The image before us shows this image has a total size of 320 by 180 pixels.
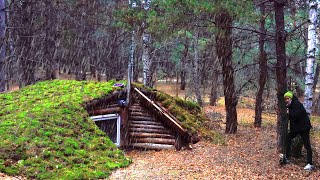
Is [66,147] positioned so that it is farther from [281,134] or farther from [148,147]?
[281,134]

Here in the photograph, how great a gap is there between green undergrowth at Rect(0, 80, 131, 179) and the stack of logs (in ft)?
5.47

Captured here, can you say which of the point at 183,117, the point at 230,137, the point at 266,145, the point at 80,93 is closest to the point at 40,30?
the point at 80,93

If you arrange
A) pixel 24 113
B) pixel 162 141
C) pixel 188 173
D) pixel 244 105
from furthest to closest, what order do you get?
pixel 244 105 → pixel 162 141 → pixel 24 113 → pixel 188 173

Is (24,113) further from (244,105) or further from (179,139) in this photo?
(244,105)

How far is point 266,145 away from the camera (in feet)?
39.3

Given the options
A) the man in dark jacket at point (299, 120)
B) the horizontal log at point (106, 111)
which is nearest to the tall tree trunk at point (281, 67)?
the man in dark jacket at point (299, 120)

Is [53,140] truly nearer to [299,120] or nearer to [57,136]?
[57,136]

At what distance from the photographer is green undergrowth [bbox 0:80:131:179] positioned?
7.93 meters

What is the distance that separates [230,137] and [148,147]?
3.24 m

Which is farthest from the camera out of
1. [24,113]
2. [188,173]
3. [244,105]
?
[244,105]

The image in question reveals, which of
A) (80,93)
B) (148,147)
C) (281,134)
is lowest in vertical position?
(148,147)

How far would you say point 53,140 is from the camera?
9156mm

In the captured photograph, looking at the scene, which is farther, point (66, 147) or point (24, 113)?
point (24, 113)

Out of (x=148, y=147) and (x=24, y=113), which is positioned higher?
(x=24, y=113)
